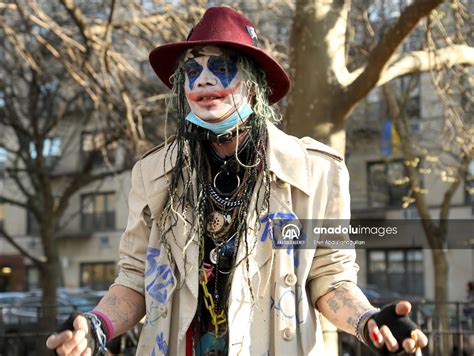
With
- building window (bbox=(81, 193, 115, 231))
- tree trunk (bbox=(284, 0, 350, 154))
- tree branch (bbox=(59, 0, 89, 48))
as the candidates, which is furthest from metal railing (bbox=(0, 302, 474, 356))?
building window (bbox=(81, 193, 115, 231))

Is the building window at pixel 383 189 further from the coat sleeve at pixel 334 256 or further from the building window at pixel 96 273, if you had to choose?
the coat sleeve at pixel 334 256

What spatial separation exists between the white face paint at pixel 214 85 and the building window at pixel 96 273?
31389 millimetres

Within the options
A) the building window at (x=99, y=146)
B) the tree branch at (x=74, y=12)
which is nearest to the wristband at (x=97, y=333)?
the tree branch at (x=74, y=12)

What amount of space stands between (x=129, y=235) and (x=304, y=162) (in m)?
0.70

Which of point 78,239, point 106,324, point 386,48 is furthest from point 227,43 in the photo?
point 78,239

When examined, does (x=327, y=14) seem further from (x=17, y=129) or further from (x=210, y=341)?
(x=17, y=129)

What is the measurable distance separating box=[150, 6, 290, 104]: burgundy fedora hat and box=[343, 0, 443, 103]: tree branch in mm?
2795

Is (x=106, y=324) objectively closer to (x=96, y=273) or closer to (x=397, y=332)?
(x=397, y=332)

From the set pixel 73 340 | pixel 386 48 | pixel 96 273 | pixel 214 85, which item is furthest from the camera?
pixel 96 273

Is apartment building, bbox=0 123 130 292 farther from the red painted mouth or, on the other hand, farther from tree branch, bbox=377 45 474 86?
the red painted mouth

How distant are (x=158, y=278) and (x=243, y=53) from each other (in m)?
0.88

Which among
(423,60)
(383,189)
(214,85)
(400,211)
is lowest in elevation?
(214,85)

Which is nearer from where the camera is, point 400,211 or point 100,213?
point 400,211

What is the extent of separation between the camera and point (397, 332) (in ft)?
6.56
